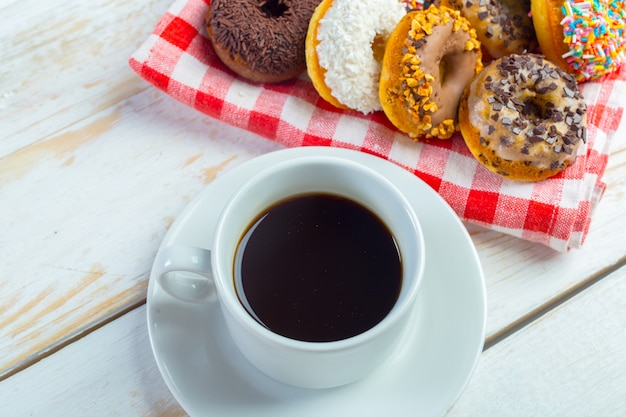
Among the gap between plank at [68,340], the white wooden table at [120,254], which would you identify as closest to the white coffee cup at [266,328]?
the white wooden table at [120,254]

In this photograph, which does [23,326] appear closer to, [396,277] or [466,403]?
[396,277]

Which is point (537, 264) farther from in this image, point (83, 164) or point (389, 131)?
point (83, 164)

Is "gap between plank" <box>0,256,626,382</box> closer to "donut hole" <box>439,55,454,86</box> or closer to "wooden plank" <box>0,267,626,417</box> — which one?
"wooden plank" <box>0,267,626,417</box>

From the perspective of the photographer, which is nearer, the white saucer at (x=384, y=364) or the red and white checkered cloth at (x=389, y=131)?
the white saucer at (x=384, y=364)

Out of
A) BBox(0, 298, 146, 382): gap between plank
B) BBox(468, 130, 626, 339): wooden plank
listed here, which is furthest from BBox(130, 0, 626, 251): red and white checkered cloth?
BBox(0, 298, 146, 382): gap between plank

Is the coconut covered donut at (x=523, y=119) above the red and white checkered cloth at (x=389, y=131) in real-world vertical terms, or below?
above

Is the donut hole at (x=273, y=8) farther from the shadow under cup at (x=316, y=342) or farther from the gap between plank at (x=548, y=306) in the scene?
the gap between plank at (x=548, y=306)
